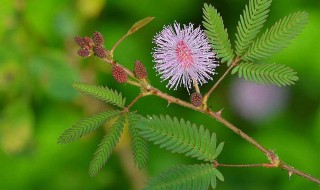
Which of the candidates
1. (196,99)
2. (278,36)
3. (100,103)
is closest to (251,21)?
(278,36)

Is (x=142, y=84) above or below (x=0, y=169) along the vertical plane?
above

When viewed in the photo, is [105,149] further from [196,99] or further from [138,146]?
[196,99]

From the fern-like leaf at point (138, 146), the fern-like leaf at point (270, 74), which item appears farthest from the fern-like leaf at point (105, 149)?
the fern-like leaf at point (270, 74)

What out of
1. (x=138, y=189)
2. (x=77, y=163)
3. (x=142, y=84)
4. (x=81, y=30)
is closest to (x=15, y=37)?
(x=81, y=30)

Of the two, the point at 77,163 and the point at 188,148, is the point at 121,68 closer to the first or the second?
the point at 188,148

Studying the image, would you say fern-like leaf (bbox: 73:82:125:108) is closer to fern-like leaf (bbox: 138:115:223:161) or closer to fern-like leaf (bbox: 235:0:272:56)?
fern-like leaf (bbox: 138:115:223:161)
